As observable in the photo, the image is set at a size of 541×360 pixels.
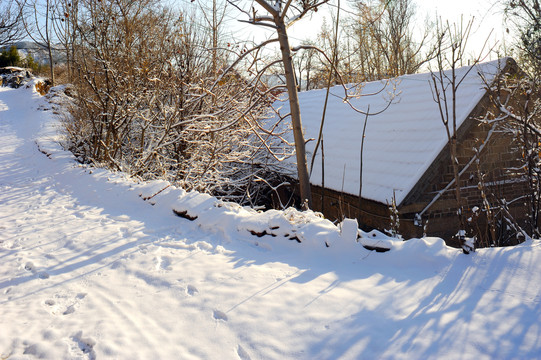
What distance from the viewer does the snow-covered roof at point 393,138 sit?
24.9ft

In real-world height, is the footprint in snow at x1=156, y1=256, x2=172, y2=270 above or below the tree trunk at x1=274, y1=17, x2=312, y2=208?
below

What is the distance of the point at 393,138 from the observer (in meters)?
9.07

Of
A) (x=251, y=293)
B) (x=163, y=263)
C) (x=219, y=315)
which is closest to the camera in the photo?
(x=219, y=315)

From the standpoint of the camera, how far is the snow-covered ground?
241 cm

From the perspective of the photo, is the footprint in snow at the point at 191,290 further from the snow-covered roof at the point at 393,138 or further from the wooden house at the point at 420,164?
the wooden house at the point at 420,164

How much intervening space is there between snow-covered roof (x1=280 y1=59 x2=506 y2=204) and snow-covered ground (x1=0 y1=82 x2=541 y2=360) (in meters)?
2.47

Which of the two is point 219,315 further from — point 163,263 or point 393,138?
point 393,138

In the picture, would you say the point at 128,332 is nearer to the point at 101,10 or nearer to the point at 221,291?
the point at 221,291

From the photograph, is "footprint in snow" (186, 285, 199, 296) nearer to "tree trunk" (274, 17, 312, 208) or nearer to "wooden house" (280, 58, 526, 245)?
"tree trunk" (274, 17, 312, 208)

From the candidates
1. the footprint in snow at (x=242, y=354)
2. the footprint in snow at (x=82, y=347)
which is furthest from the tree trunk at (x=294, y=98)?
the footprint in snow at (x=82, y=347)

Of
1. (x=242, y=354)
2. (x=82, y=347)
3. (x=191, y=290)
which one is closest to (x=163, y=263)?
(x=191, y=290)

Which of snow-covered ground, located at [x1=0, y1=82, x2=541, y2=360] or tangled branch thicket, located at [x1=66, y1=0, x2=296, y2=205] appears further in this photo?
tangled branch thicket, located at [x1=66, y1=0, x2=296, y2=205]

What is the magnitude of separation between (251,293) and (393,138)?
6948 mm

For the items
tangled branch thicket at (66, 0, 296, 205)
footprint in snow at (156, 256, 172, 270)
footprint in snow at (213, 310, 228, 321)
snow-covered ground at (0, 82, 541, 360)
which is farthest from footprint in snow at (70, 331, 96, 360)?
tangled branch thicket at (66, 0, 296, 205)
